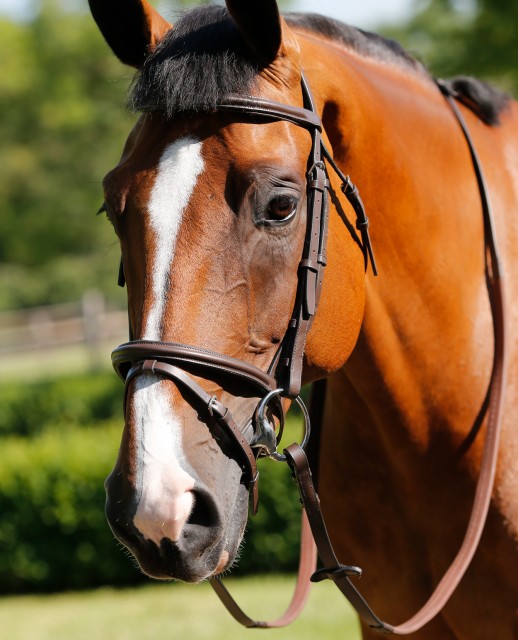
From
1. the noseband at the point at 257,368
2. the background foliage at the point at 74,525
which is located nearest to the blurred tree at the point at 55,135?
the background foliage at the point at 74,525

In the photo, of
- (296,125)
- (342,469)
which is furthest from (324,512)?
(296,125)

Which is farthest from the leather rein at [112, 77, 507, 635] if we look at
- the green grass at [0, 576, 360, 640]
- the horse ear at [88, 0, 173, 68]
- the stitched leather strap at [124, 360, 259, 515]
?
the green grass at [0, 576, 360, 640]

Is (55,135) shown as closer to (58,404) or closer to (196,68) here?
(58,404)

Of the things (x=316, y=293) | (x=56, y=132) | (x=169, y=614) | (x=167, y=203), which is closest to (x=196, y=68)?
(x=167, y=203)

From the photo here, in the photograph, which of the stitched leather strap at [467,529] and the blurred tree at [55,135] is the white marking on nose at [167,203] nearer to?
the stitched leather strap at [467,529]

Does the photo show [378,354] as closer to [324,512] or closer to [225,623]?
[324,512]

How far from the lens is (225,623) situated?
22.5 feet

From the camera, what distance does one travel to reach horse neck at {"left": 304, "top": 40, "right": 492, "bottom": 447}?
2.57m

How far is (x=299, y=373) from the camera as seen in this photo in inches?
83.0

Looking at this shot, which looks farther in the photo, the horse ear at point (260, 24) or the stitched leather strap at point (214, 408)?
the horse ear at point (260, 24)

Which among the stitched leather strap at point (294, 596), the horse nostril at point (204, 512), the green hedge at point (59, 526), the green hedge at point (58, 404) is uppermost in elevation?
the horse nostril at point (204, 512)

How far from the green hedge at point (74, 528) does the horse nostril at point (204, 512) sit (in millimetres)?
6105

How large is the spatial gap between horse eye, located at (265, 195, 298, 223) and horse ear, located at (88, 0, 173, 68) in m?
0.59

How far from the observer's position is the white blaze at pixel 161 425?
1813mm
